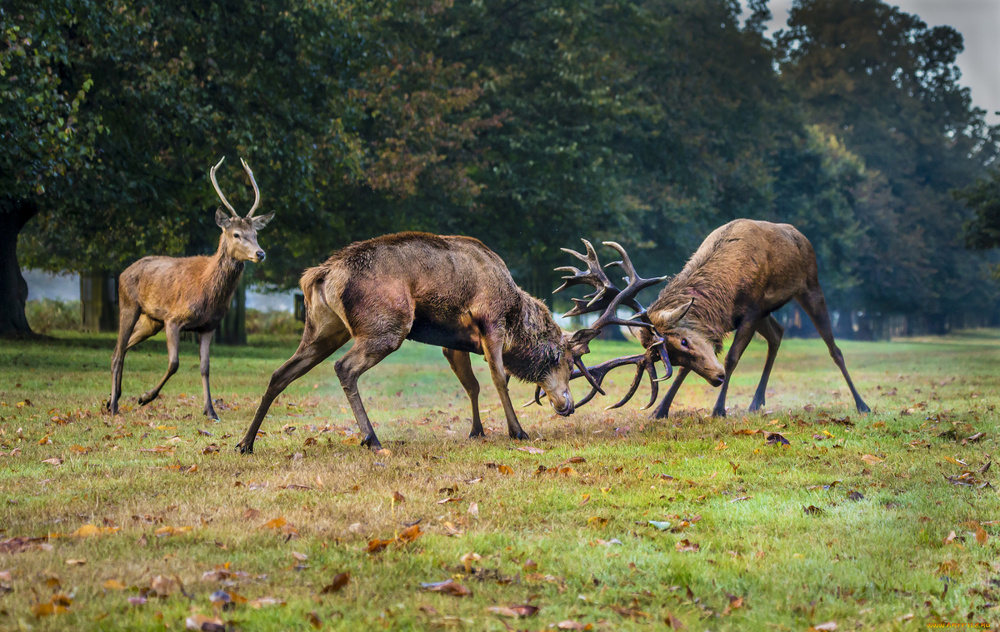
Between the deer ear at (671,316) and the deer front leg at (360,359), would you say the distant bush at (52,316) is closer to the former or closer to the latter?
the deer front leg at (360,359)

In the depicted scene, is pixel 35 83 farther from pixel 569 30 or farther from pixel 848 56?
pixel 848 56

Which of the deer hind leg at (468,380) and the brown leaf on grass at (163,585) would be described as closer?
the brown leaf on grass at (163,585)

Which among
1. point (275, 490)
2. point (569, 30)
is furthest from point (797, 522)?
point (569, 30)

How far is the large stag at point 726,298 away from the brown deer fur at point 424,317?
2.60ft

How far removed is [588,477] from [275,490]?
230 centimetres

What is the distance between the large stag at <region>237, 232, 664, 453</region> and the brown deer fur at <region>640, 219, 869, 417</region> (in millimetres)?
925

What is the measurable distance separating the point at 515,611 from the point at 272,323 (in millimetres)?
31923

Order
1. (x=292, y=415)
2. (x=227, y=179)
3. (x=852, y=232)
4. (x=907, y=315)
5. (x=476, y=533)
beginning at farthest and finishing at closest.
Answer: (x=907, y=315) < (x=852, y=232) < (x=227, y=179) < (x=292, y=415) < (x=476, y=533)

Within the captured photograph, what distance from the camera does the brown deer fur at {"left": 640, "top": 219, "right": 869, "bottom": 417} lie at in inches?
390

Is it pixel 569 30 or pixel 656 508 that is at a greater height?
pixel 569 30

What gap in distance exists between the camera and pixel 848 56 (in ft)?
168

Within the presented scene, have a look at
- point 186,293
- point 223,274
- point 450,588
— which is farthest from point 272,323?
point 450,588

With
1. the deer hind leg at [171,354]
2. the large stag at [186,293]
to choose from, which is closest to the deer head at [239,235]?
the large stag at [186,293]

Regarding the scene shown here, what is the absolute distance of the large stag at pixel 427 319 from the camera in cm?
800
